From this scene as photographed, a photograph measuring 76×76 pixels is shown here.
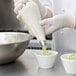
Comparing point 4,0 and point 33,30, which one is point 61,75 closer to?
point 33,30

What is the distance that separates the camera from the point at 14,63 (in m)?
0.91

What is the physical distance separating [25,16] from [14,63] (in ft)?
0.64

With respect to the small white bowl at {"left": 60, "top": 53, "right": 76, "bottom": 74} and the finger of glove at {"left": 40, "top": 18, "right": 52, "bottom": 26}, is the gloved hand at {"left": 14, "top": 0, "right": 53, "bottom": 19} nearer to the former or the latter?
the finger of glove at {"left": 40, "top": 18, "right": 52, "bottom": 26}

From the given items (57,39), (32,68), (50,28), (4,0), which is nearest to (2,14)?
(4,0)

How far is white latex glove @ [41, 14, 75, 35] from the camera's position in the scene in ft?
3.17

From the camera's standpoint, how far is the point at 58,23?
100cm

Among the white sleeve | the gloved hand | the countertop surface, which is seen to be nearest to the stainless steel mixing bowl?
the countertop surface

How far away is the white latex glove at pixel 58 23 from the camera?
967 mm

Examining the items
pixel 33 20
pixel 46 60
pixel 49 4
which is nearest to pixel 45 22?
pixel 33 20

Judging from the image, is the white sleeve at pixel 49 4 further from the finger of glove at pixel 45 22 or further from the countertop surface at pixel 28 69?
the countertop surface at pixel 28 69

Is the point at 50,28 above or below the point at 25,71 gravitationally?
above

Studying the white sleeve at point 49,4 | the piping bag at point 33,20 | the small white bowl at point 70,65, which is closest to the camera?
the small white bowl at point 70,65

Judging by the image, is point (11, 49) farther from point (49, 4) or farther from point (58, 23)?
point (49, 4)

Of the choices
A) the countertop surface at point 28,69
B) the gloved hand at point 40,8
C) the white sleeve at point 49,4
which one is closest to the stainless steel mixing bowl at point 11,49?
the countertop surface at point 28,69
